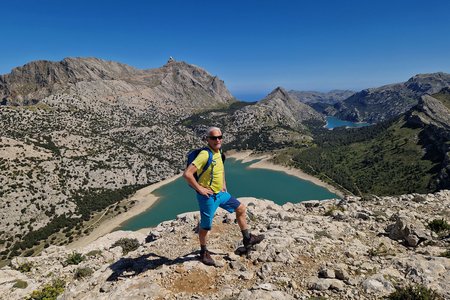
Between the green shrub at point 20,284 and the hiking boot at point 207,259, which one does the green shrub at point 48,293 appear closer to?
the green shrub at point 20,284

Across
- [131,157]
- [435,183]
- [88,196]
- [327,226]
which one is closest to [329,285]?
[327,226]

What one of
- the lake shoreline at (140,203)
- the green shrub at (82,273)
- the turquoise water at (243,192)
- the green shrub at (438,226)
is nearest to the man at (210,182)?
the green shrub at (82,273)

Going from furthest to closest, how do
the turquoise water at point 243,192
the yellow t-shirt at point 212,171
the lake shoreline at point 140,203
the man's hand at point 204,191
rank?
the turquoise water at point 243,192 → the lake shoreline at point 140,203 → the yellow t-shirt at point 212,171 → the man's hand at point 204,191

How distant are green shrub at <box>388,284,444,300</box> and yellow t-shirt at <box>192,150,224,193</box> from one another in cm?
700

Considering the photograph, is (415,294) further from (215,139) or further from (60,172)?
(60,172)

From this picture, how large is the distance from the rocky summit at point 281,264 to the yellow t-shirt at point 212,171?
3.66 meters

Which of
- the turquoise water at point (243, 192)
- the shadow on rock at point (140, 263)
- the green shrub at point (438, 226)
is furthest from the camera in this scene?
the turquoise water at point (243, 192)

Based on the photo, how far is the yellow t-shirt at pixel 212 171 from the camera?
11031 mm

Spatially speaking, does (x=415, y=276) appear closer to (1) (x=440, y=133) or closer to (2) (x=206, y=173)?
(2) (x=206, y=173)

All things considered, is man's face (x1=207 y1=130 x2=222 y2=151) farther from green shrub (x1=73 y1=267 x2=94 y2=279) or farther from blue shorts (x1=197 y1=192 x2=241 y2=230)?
green shrub (x1=73 y1=267 x2=94 y2=279)

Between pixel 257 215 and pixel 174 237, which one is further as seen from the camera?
pixel 257 215

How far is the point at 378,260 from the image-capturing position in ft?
41.1

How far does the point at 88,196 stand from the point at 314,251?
123 meters

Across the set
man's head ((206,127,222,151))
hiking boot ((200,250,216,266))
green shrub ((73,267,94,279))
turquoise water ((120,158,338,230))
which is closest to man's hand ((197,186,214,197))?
man's head ((206,127,222,151))
